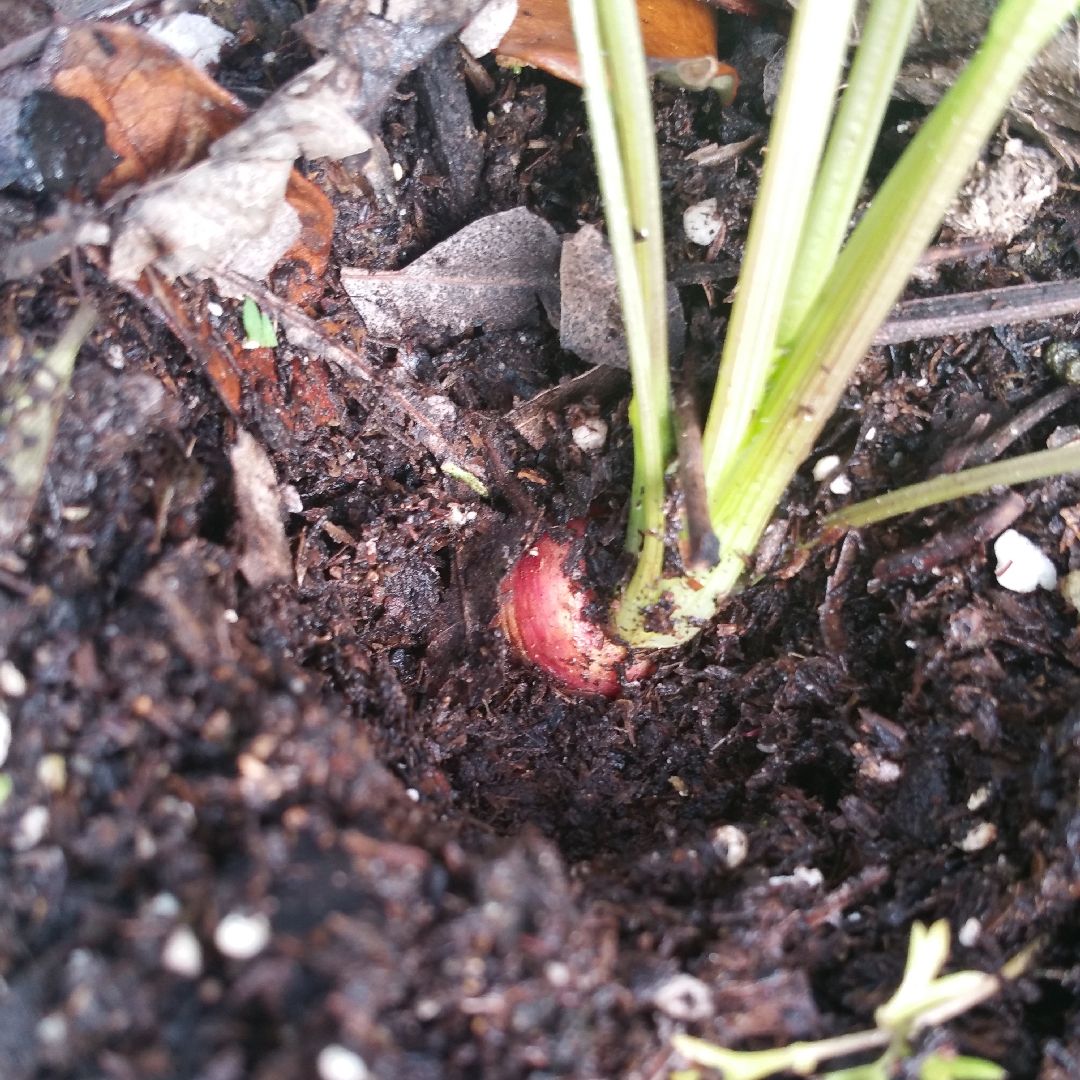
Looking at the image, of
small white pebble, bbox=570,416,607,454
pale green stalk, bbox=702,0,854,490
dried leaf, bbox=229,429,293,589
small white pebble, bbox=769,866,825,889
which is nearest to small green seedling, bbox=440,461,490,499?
small white pebble, bbox=570,416,607,454

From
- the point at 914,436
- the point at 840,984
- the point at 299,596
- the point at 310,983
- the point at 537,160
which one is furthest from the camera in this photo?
the point at 537,160

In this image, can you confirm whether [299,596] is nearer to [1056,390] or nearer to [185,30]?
[185,30]

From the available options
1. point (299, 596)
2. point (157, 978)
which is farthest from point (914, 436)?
point (157, 978)

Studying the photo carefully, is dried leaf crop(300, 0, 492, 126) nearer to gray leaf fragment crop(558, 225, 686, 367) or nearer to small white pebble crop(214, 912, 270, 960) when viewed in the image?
gray leaf fragment crop(558, 225, 686, 367)

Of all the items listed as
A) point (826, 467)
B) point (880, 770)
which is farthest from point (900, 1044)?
point (826, 467)

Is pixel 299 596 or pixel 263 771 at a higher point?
pixel 263 771

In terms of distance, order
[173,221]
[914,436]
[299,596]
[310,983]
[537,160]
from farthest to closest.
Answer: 1. [537,160]
2. [914,436]
3. [299,596]
4. [173,221]
5. [310,983]

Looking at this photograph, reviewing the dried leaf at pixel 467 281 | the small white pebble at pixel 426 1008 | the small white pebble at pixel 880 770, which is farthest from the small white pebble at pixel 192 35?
the small white pebble at pixel 880 770

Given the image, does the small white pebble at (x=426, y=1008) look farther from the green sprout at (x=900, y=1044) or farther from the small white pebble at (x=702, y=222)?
the small white pebble at (x=702, y=222)
